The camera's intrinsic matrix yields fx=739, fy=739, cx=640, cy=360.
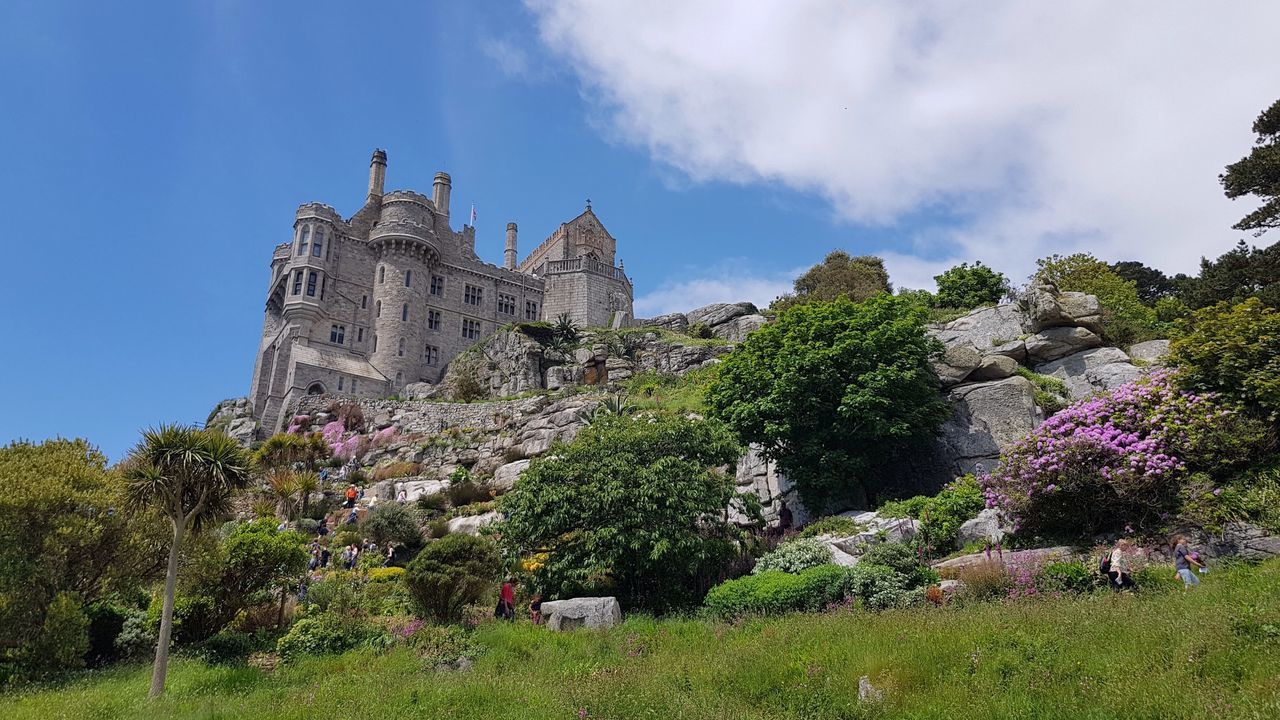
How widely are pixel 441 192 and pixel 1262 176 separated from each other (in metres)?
55.6

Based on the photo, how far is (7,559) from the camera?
1448 centimetres

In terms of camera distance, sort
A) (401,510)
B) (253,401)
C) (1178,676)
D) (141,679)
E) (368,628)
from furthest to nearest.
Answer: (253,401) → (401,510) → (368,628) → (141,679) → (1178,676)

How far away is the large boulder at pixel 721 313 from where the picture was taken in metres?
53.8

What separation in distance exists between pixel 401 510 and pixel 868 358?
17.2m

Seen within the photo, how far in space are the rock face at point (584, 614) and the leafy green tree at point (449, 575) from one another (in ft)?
7.20

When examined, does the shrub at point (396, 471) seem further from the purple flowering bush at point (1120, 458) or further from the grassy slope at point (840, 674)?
the purple flowering bush at point (1120, 458)

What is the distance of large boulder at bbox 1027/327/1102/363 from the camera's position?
25141mm

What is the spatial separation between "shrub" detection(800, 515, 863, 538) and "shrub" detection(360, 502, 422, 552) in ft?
46.4

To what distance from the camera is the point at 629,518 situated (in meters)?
17.7

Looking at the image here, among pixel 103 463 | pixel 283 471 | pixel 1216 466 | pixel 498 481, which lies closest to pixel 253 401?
pixel 283 471

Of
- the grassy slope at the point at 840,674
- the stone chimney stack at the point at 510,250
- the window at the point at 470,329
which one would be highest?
the stone chimney stack at the point at 510,250

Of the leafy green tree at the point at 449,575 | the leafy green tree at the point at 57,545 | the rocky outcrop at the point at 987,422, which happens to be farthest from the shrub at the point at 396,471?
the rocky outcrop at the point at 987,422

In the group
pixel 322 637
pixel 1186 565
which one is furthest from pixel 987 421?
pixel 322 637

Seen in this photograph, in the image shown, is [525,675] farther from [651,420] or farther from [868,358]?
[868,358]
